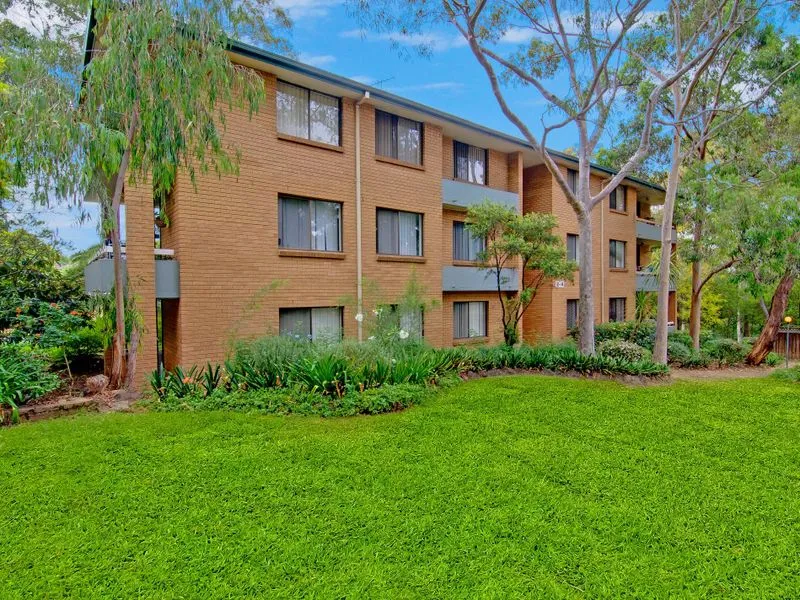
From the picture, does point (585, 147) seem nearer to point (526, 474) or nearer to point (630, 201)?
point (526, 474)

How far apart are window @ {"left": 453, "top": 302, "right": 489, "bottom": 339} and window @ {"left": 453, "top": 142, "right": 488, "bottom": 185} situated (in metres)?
4.54

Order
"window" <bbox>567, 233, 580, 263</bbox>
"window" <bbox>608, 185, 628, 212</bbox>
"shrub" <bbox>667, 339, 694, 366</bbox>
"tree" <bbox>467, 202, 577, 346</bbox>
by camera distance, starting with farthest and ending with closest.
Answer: "window" <bbox>608, 185, 628, 212</bbox> → "window" <bbox>567, 233, 580, 263</bbox> → "shrub" <bbox>667, 339, 694, 366</bbox> → "tree" <bbox>467, 202, 577, 346</bbox>

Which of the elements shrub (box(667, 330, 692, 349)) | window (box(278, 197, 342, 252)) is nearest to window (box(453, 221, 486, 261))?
window (box(278, 197, 342, 252))

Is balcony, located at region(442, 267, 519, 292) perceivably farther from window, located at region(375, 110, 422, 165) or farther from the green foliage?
the green foliage

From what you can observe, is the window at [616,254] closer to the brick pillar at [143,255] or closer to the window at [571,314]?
the window at [571,314]

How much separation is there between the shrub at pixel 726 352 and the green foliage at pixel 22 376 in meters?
19.6

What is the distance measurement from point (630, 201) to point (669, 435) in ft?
63.0

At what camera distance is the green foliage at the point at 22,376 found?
264 inches

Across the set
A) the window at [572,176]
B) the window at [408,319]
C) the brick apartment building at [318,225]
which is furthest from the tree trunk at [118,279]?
the window at [572,176]

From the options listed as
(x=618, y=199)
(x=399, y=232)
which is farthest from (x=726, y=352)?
(x=399, y=232)

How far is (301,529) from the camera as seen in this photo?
3.73 meters

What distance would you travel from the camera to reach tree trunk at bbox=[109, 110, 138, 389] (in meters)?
7.45

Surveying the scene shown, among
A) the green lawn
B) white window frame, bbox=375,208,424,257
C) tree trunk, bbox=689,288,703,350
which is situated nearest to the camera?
the green lawn

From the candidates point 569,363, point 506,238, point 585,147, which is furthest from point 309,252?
point 585,147
